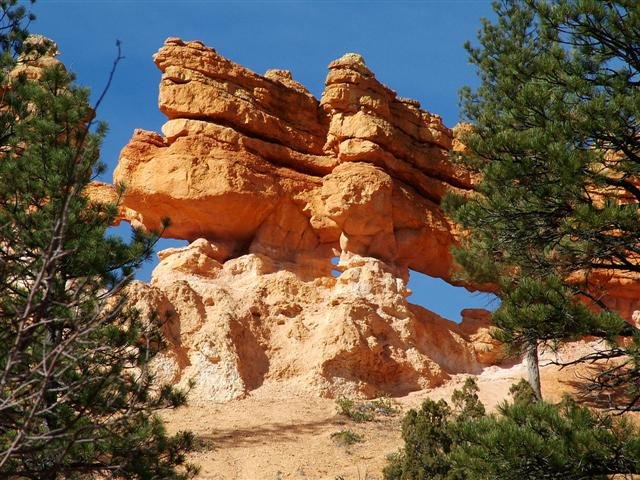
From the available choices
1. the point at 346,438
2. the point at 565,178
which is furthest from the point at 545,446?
the point at 346,438

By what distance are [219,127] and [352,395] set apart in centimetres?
866

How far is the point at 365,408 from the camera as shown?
63.9 ft

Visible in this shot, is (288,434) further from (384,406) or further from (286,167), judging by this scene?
(286,167)

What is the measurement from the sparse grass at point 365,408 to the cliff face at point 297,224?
0.63 meters

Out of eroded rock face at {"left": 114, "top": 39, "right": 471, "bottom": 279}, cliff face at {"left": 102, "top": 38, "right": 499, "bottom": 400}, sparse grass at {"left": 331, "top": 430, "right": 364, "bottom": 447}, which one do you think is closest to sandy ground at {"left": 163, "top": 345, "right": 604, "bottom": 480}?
sparse grass at {"left": 331, "top": 430, "right": 364, "bottom": 447}

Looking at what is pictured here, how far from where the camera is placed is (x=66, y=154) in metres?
11.2

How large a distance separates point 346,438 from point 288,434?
128 centimetres

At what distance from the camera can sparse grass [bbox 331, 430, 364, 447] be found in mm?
16719

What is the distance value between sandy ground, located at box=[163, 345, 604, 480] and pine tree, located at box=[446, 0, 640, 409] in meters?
5.74

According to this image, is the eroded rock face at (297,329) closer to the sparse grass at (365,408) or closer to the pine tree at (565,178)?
the sparse grass at (365,408)

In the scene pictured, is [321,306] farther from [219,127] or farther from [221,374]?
[219,127]

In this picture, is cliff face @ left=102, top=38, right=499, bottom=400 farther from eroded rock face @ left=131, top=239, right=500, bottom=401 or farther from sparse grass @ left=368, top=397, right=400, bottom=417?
sparse grass @ left=368, top=397, right=400, bottom=417

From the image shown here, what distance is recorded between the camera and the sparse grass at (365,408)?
18703 mm

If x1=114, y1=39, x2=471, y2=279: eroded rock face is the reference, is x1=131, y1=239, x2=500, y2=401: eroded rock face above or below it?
below
